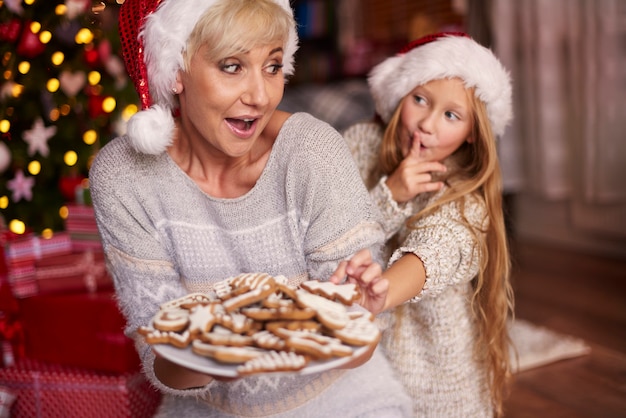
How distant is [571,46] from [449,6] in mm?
1608

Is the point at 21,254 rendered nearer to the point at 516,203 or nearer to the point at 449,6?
the point at 516,203

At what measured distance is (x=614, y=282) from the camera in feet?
10.8

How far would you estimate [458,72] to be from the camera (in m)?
1.68

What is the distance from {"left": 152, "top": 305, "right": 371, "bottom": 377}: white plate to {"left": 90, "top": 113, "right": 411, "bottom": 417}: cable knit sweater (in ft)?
1.27

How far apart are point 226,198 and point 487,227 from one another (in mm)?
628

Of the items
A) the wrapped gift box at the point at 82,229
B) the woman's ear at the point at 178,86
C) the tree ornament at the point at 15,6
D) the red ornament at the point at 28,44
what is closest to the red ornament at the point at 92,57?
the red ornament at the point at 28,44

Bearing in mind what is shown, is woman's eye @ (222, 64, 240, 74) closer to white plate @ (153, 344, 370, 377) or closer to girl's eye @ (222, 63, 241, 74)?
girl's eye @ (222, 63, 241, 74)

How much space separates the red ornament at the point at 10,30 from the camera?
2457mm

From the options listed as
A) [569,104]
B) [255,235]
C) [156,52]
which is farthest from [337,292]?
[569,104]

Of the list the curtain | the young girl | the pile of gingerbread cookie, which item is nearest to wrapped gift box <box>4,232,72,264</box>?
the young girl

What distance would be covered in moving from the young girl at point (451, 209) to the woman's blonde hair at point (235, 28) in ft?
1.70

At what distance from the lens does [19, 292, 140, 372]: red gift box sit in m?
1.97

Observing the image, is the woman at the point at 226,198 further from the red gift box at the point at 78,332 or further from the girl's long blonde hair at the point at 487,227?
the red gift box at the point at 78,332

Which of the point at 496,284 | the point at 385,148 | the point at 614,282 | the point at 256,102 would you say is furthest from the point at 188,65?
the point at 614,282
